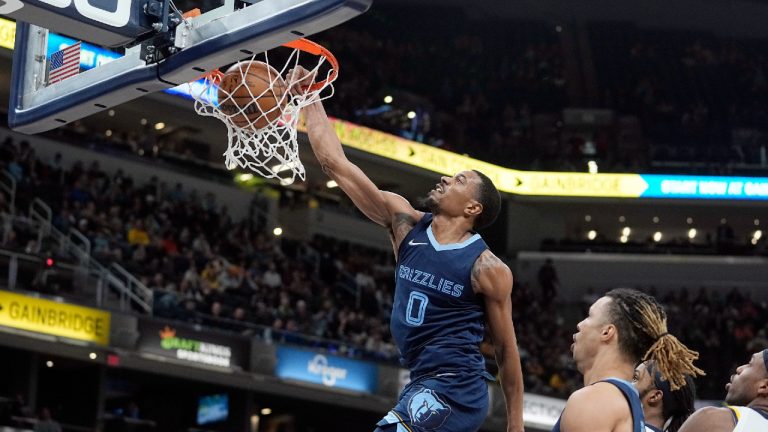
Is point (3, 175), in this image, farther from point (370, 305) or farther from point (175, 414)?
point (370, 305)

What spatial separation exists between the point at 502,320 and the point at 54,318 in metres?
12.5

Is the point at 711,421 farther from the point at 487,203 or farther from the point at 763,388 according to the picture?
the point at 487,203

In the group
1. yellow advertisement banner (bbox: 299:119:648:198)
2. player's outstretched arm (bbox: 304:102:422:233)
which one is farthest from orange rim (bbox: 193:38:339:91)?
yellow advertisement banner (bbox: 299:119:648:198)

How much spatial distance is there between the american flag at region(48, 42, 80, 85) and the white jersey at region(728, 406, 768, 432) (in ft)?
10.5

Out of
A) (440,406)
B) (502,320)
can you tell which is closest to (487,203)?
(502,320)

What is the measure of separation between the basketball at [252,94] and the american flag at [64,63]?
0.67 m

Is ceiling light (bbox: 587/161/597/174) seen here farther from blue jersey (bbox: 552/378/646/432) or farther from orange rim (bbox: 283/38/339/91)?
blue jersey (bbox: 552/378/646/432)

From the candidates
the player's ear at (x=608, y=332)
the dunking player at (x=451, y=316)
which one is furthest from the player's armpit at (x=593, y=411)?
the dunking player at (x=451, y=316)

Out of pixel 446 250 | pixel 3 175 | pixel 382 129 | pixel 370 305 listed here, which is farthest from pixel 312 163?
pixel 446 250

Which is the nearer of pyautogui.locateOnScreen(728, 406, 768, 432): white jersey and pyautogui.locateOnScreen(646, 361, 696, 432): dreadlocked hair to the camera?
pyautogui.locateOnScreen(728, 406, 768, 432): white jersey

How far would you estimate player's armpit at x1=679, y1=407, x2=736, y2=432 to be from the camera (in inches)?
176

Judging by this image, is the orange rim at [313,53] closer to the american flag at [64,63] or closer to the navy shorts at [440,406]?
the american flag at [64,63]

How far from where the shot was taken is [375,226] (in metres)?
28.2

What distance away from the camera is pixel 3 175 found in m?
19.2
